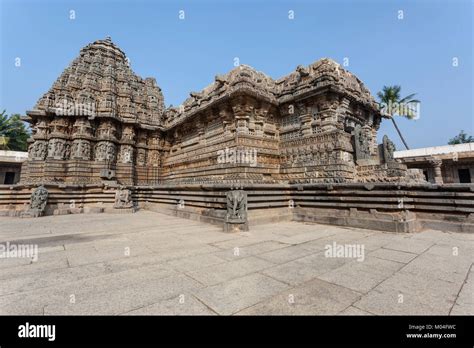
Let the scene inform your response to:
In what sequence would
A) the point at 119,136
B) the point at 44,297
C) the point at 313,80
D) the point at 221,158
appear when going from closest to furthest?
the point at 44,297 < the point at 313,80 < the point at 221,158 < the point at 119,136

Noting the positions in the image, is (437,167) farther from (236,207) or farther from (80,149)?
(80,149)

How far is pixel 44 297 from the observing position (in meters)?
2.61

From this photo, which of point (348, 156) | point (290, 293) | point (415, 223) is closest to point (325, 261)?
point (290, 293)

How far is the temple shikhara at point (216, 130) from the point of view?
36.5 ft

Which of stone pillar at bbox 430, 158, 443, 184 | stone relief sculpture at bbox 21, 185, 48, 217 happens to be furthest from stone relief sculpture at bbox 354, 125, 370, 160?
stone relief sculpture at bbox 21, 185, 48, 217

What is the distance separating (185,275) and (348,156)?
394 inches

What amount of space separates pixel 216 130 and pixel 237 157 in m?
3.49

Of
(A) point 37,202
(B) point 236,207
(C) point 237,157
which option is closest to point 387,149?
(C) point 237,157

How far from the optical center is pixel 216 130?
14.0m

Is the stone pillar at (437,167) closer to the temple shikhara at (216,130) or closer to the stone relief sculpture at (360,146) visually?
the temple shikhara at (216,130)

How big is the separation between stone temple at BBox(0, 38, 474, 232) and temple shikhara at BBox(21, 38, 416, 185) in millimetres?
76
